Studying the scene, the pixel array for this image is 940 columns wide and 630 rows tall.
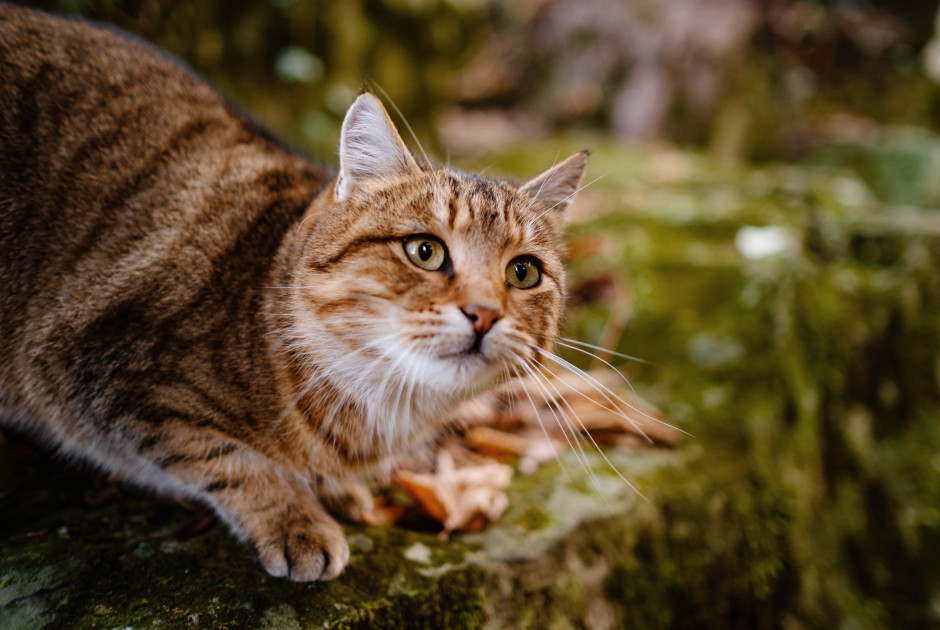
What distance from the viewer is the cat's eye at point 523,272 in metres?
1.62

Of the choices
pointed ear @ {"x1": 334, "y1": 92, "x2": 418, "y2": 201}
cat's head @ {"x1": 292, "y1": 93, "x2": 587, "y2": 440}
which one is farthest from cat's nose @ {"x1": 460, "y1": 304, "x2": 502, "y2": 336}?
pointed ear @ {"x1": 334, "y1": 92, "x2": 418, "y2": 201}

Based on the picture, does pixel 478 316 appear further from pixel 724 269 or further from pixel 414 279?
pixel 724 269

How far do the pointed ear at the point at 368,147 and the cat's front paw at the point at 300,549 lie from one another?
855mm

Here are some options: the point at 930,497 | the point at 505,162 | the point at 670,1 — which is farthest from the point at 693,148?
the point at 930,497

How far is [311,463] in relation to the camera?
5.30 feet

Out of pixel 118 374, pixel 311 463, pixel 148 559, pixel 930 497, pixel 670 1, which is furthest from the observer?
pixel 670 1

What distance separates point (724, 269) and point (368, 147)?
197cm

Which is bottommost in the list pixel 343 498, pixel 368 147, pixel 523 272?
pixel 343 498

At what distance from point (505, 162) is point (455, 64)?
162cm

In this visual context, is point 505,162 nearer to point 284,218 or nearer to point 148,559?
point 284,218

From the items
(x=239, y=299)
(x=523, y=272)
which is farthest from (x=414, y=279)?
(x=239, y=299)

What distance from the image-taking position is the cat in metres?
1.45

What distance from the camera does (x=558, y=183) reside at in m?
1.88

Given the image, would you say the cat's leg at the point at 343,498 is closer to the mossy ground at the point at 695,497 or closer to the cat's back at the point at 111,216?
the mossy ground at the point at 695,497
